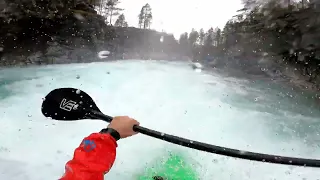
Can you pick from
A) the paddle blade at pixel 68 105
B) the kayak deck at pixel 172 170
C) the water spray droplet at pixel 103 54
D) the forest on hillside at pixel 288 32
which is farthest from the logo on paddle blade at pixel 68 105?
the water spray droplet at pixel 103 54

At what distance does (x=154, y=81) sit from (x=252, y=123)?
6.34 meters

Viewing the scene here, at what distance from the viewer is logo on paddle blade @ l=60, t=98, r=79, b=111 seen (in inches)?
65.6

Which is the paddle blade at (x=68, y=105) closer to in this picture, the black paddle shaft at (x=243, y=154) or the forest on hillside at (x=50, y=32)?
the black paddle shaft at (x=243, y=154)

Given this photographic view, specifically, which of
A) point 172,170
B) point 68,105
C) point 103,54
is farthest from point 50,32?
point 68,105

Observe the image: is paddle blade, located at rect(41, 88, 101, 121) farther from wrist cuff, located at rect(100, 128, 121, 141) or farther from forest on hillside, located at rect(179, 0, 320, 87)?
forest on hillside, located at rect(179, 0, 320, 87)

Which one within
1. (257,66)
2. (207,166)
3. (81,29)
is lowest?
(207,166)

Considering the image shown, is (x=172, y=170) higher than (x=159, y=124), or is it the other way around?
(x=159, y=124)

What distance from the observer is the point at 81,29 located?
73.1ft

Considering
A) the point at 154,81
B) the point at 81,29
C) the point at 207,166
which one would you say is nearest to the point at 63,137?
the point at 207,166

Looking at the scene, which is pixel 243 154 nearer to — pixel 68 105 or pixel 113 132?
pixel 113 132

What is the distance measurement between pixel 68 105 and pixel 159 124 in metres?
6.75

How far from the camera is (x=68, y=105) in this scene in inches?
66.2

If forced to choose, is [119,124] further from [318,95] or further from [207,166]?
[318,95]

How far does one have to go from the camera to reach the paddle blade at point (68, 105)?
5.42 feet
